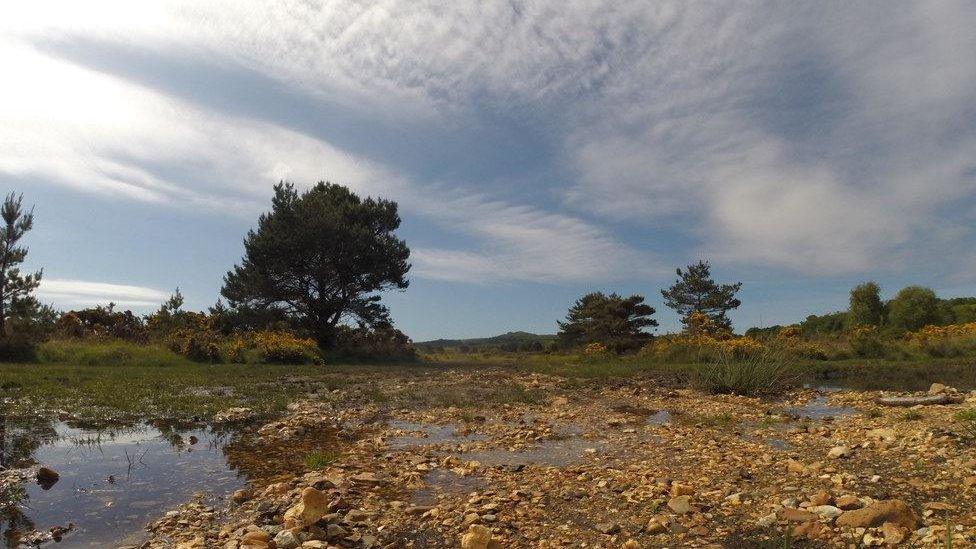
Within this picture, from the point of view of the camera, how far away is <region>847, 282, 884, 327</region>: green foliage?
122 ft

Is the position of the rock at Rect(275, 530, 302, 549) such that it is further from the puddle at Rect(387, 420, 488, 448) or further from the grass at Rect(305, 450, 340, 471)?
the puddle at Rect(387, 420, 488, 448)

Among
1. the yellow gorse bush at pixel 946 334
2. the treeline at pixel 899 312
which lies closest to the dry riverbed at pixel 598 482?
the yellow gorse bush at pixel 946 334

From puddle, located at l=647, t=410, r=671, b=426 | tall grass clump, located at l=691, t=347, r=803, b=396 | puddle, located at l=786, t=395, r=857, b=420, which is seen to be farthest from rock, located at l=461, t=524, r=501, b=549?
tall grass clump, located at l=691, t=347, r=803, b=396

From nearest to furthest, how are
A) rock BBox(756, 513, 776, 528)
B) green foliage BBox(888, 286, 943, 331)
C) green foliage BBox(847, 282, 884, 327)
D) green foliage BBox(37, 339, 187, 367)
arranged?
rock BBox(756, 513, 776, 528), green foliage BBox(37, 339, 187, 367), green foliage BBox(888, 286, 943, 331), green foliage BBox(847, 282, 884, 327)

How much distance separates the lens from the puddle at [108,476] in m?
5.18

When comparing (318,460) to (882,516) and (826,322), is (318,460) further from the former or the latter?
(826,322)

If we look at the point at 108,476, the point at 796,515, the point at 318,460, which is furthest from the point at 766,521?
the point at 108,476

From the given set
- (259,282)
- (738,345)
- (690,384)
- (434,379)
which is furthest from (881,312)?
(259,282)

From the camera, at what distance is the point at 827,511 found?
448cm

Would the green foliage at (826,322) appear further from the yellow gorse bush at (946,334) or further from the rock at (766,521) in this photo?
the rock at (766,521)

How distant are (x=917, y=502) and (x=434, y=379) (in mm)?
15514

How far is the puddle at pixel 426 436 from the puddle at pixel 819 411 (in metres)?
6.60

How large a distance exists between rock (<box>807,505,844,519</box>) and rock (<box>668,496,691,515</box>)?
3.23ft

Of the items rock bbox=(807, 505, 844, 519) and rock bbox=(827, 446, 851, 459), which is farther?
rock bbox=(827, 446, 851, 459)
